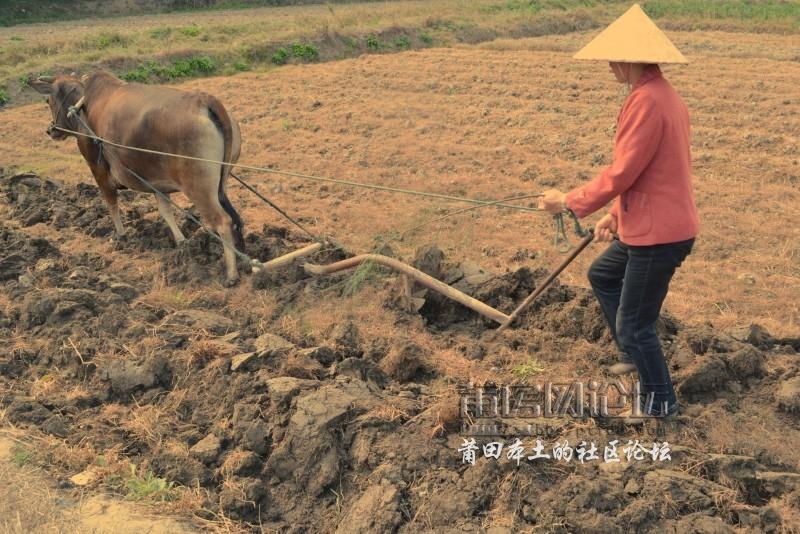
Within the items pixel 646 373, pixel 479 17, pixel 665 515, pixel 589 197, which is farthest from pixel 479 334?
pixel 479 17

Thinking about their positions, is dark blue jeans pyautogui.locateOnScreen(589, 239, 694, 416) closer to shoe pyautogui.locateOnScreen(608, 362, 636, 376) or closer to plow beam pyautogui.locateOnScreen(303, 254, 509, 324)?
shoe pyautogui.locateOnScreen(608, 362, 636, 376)

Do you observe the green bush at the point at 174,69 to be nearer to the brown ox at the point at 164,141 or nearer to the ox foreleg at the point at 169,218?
the brown ox at the point at 164,141

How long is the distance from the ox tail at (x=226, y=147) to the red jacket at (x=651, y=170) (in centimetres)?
362

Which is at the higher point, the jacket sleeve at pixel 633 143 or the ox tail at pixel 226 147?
the jacket sleeve at pixel 633 143

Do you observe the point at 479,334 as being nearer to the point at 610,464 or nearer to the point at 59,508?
the point at 610,464

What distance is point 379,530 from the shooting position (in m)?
3.62

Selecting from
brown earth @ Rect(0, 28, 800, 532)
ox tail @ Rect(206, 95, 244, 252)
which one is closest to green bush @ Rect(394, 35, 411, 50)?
brown earth @ Rect(0, 28, 800, 532)

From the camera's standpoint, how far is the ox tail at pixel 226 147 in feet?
21.5

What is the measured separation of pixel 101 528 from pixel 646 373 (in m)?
2.87

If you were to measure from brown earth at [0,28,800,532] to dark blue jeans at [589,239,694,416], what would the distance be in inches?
10.1

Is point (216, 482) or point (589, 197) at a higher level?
point (589, 197)

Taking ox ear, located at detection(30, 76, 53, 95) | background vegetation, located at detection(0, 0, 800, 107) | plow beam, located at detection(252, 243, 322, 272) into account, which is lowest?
plow beam, located at detection(252, 243, 322, 272)

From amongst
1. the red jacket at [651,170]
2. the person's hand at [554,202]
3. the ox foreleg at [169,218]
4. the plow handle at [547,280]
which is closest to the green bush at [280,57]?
the ox foreleg at [169,218]

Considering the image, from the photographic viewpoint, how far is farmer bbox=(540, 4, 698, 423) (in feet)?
12.3
